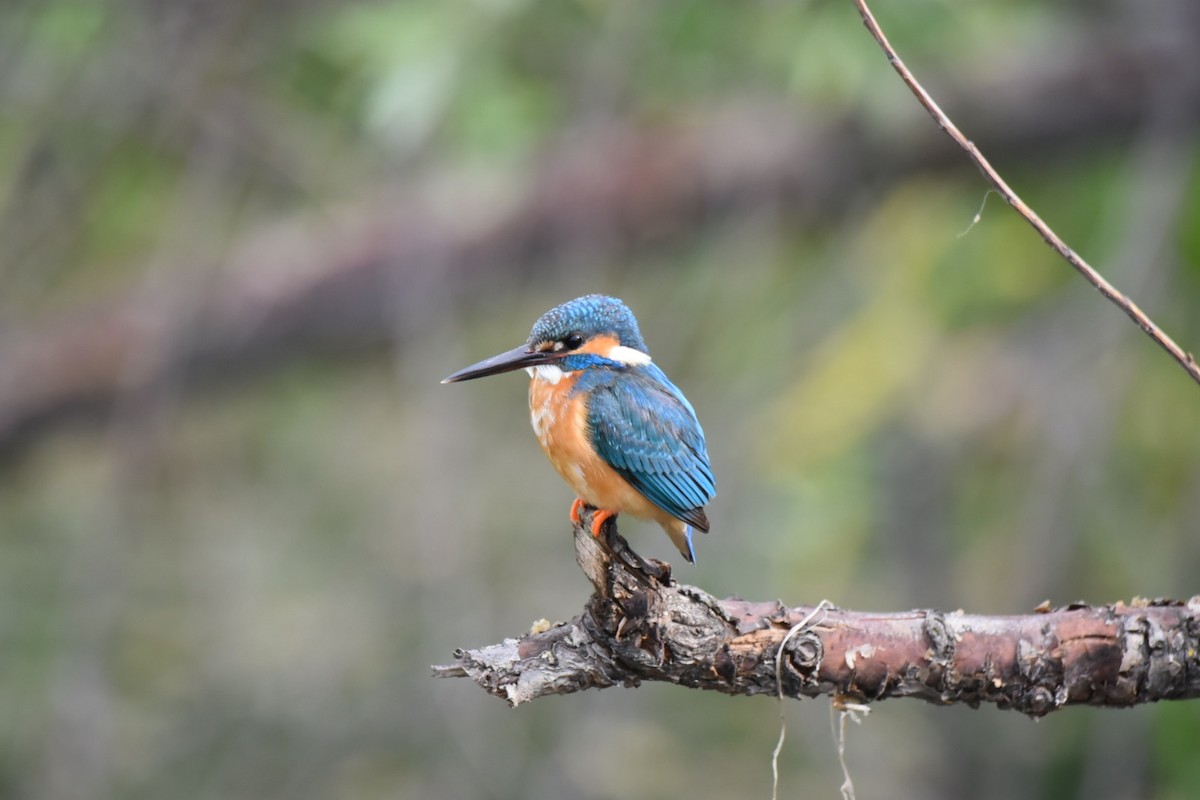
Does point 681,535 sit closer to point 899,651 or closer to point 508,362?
point 508,362

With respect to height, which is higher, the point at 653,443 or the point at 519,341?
the point at 519,341

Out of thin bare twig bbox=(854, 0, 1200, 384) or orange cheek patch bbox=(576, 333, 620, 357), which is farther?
orange cheek patch bbox=(576, 333, 620, 357)

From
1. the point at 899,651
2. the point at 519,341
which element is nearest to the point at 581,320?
the point at 899,651

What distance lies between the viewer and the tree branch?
7.46ft

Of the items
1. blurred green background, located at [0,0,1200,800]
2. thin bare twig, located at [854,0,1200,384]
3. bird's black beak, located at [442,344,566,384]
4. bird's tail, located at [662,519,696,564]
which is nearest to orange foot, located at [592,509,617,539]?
bird's tail, located at [662,519,696,564]

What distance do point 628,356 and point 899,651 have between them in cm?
106

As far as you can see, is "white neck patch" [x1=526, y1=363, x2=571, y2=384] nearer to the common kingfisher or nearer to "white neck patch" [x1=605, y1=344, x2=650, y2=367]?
the common kingfisher

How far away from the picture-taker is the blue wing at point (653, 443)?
2.82 meters

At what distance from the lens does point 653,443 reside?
2.87 m

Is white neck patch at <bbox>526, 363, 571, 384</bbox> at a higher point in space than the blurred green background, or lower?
lower

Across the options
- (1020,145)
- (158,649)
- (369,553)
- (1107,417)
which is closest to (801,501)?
(1107,417)

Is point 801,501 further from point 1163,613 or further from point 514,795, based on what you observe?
point 1163,613

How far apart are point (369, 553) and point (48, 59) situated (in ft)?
9.79

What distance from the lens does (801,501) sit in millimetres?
5535
